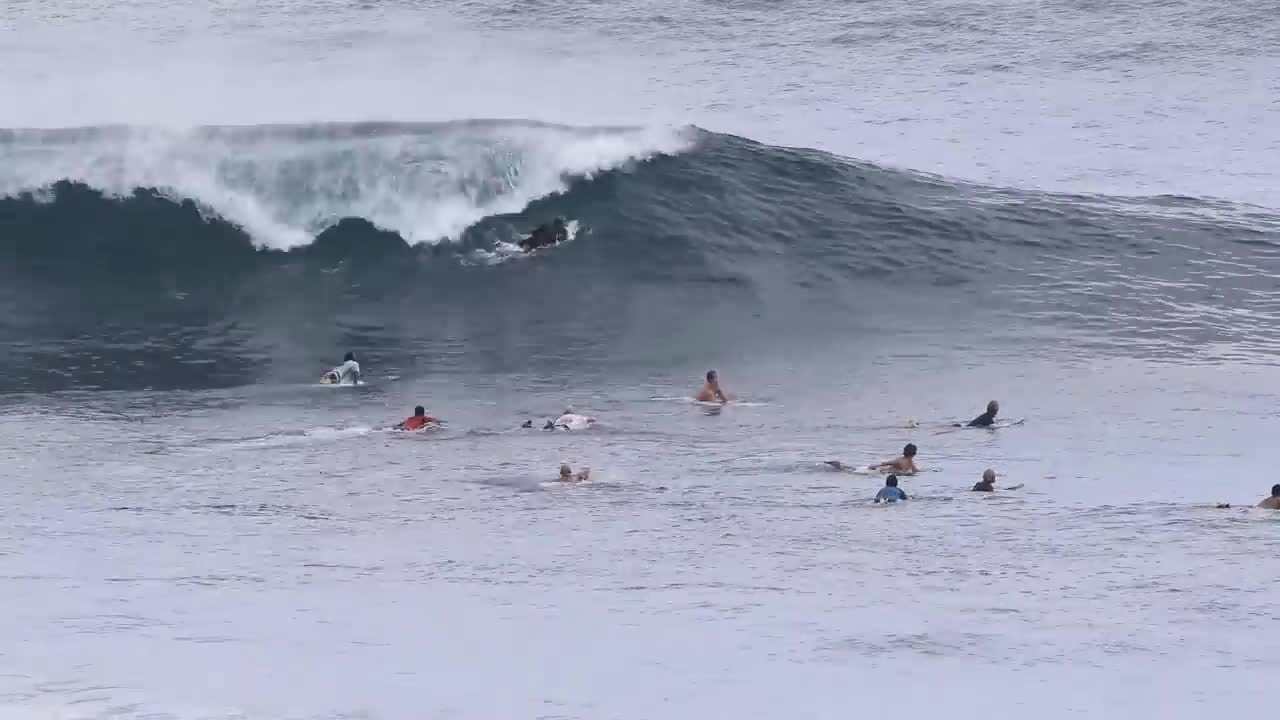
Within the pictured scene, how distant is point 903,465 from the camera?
18.0 metres

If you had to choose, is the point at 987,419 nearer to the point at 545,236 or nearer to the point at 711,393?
the point at 711,393

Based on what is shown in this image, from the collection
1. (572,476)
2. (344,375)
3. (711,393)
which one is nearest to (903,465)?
(572,476)

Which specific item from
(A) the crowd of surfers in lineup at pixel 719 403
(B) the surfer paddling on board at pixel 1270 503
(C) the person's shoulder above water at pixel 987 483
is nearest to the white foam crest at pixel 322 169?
(A) the crowd of surfers in lineup at pixel 719 403

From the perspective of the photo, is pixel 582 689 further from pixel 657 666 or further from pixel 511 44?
pixel 511 44

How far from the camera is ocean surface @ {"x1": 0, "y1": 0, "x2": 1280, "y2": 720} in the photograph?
12734 mm

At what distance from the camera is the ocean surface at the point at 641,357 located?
12734 mm

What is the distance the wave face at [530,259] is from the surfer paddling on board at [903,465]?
603 cm

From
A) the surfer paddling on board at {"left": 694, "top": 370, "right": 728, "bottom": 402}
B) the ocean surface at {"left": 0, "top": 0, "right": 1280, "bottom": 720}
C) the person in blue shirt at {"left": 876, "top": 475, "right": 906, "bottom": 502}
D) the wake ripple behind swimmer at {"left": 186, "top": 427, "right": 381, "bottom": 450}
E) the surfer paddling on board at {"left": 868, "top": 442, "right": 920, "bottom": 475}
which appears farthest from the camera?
the surfer paddling on board at {"left": 694, "top": 370, "right": 728, "bottom": 402}

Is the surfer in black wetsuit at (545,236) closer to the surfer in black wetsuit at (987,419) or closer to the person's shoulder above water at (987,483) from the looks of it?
the surfer in black wetsuit at (987,419)

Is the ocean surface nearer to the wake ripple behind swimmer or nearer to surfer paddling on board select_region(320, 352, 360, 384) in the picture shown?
the wake ripple behind swimmer

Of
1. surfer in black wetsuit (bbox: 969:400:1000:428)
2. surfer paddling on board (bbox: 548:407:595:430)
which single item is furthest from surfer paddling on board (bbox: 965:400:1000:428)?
surfer paddling on board (bbox: 548:407:595:430)

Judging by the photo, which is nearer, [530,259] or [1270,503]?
[1270,503]

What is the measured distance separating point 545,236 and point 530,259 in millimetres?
604

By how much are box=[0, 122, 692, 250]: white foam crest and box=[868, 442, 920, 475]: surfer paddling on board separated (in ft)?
37.7
